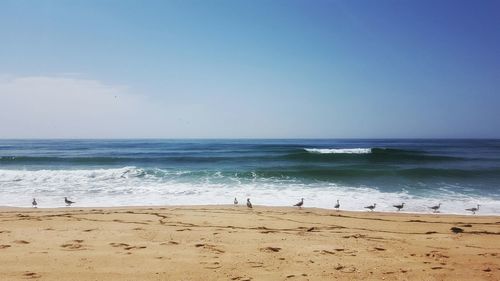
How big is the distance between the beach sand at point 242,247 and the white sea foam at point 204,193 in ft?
9.47

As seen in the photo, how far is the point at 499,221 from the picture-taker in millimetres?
8625

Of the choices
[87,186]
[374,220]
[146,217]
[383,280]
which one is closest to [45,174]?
[87,186]

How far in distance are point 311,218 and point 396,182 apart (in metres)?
10.0

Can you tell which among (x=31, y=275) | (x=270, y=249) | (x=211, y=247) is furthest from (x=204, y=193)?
(x=31, y=275)

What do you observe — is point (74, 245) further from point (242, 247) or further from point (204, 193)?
point (204, 193)

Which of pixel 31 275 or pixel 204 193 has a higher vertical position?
pixel 31 275

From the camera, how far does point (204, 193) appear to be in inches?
535

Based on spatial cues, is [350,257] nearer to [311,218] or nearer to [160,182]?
[311,218]

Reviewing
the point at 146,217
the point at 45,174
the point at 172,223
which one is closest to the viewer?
the point at 172,223

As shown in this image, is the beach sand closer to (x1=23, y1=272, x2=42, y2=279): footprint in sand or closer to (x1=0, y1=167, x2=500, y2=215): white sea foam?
(x1=23, y1=272, x2=42, y2=279): footprint in sand

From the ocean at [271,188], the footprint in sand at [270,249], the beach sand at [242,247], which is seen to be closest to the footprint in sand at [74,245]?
the beach sand at [242,247]

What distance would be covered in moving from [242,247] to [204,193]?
8.18m

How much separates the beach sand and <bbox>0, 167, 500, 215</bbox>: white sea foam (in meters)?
2.89

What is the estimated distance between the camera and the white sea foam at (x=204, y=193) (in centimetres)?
1146
